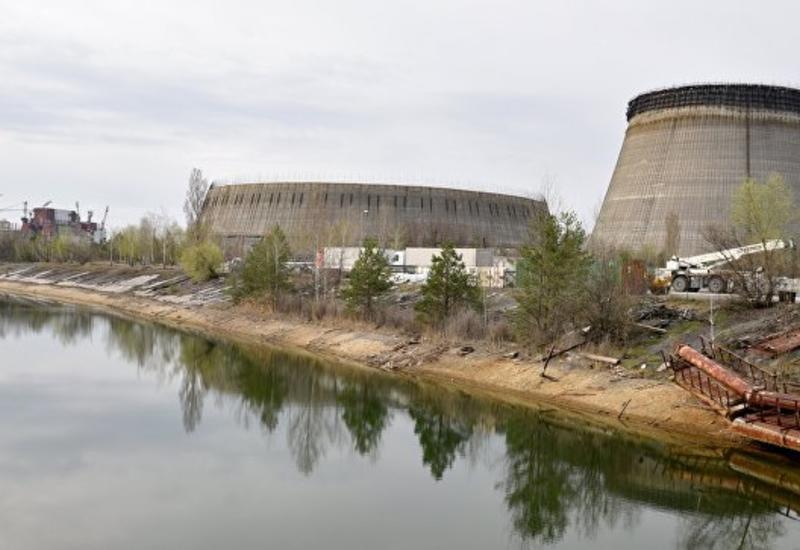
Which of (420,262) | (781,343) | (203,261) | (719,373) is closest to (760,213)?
(781,343)

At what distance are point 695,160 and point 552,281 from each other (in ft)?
77.6

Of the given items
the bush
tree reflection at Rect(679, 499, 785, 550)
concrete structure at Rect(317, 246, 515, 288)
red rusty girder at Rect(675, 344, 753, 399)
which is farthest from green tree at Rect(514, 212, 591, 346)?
the bush

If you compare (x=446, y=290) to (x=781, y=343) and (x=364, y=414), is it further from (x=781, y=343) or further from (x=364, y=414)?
(x=781, y=343)

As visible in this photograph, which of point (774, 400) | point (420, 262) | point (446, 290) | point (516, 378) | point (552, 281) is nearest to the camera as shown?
point (774, 400)

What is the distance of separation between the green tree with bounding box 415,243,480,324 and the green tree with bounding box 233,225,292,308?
11.4 meters

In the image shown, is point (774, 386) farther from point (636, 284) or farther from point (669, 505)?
point (636, 284)

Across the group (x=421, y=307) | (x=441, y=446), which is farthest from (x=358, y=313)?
(x=441, y=446)

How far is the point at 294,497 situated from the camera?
1270cm

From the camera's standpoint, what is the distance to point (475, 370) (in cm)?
2270

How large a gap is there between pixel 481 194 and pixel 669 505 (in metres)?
56.0

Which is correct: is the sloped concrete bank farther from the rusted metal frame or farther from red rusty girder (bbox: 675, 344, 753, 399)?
the rusted metal frame

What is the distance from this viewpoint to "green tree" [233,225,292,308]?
3616cm

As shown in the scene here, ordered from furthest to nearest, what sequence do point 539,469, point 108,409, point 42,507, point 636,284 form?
point 636,284, point 108,409, point 539,469, point 42,507

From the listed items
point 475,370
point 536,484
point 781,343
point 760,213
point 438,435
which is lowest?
point 536,484
